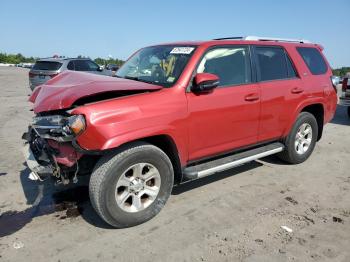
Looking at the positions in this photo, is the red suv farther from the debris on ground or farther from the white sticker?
the debris on ground

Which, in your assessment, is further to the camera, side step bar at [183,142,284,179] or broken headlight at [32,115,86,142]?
side step bar at [183,142,284,179]

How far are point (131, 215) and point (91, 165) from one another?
69 cm

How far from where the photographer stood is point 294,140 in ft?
18.2

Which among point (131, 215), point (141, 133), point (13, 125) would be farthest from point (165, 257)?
point (13, 125)

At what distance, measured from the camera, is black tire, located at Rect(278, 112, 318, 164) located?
548 cm

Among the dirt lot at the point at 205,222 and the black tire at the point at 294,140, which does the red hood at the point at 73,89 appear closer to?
the dirt lot at the point at 205,222

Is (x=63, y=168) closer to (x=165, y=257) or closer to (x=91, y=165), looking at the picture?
(x=91, y=165)

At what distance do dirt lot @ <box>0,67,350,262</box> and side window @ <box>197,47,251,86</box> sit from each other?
1449mm

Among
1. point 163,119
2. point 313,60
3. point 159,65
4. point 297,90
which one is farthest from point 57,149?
point 313,60

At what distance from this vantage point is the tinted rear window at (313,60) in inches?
225

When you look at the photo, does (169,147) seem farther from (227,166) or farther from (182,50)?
(182,50)

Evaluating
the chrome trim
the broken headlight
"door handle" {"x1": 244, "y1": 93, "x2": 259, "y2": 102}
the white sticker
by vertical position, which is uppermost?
the white sticker

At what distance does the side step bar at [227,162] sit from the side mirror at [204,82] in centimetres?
91

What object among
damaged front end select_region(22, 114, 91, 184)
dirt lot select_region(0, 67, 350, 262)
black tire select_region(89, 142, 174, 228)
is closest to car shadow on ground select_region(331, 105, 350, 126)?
dirt lot select_region(0, 67, 350, 262)
